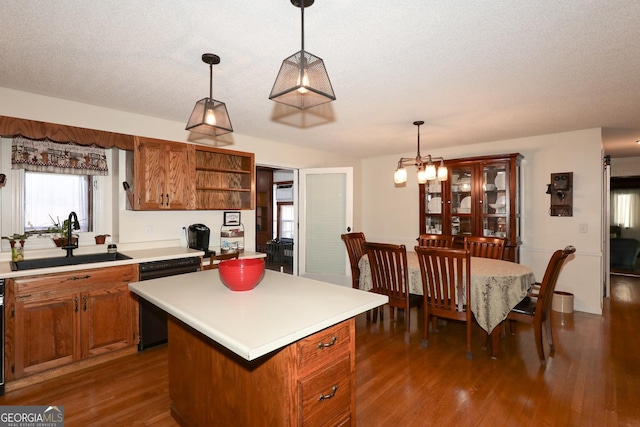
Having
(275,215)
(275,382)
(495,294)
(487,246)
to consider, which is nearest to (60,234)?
(275,382)

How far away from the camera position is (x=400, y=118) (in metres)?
3.44

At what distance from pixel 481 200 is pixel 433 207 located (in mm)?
727

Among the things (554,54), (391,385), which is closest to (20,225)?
(391,385)

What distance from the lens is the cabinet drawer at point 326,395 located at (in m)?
1.35

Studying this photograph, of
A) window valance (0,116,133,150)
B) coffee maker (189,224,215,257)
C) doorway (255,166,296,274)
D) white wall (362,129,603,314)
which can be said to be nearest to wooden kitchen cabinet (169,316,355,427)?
coffee maker (189,224,215,257)

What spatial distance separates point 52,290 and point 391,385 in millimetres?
2703

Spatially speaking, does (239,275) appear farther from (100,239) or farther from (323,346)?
(100,239)

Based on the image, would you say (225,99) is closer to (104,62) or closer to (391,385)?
(104,62)

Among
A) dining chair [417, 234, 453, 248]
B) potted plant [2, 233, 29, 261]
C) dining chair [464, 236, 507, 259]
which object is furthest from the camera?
dining chair [417, 234, 453, 248]

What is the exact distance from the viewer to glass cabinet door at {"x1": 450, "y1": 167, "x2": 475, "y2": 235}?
4.51 m

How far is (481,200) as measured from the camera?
436 centimetres

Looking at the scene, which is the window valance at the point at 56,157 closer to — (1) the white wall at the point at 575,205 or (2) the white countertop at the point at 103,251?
(2) the white countertop at the point at 103,251

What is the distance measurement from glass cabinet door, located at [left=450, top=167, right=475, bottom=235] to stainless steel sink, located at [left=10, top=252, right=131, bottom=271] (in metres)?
4.19

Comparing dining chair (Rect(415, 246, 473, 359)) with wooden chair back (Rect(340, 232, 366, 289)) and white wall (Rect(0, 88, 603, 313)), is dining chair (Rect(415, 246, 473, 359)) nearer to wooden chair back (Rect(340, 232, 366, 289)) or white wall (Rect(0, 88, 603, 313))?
wooden chair back (Rect(340, 232, 366, 289))
